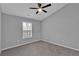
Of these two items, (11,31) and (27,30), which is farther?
(27,30)

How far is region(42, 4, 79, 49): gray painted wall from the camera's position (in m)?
4.34

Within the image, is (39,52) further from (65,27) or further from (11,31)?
(65,27)

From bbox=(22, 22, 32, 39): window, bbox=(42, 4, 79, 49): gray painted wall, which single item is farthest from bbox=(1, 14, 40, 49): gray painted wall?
bbox=(42, 4, 79, 49): gray painted wall

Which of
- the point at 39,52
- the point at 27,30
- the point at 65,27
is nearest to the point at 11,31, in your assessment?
the point at 27,30

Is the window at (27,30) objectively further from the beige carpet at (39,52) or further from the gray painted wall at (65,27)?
the beige carpet at (39,52)

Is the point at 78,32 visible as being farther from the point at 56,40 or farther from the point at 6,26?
the point at 6,26

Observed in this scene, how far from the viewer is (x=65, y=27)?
197 inches

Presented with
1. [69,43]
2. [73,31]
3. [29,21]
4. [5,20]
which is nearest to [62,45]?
[69,43]

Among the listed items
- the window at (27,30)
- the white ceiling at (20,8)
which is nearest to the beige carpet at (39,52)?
the window at (27,30)

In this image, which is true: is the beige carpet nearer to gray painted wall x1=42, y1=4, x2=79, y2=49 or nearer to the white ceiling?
gray painted wall x1=42, y1=4, x2=79, y2=49

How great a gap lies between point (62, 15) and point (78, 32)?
1.75 meters

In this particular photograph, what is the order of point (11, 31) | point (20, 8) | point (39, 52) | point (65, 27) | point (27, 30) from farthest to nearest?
1. point (27, 30)
2. point (65, 27)
3. point (11, 31)
4. point (20, 8)
5. point (39, 52)

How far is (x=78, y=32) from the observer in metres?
4.18

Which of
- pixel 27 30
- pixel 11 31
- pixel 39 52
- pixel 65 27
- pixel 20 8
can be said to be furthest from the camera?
pixel 27 30
